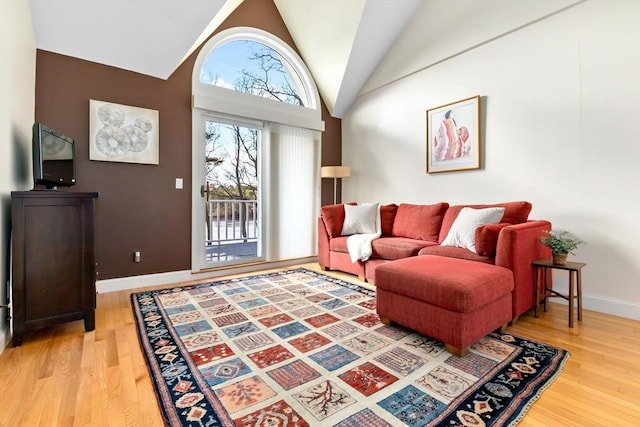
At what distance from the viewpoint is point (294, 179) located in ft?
14.5

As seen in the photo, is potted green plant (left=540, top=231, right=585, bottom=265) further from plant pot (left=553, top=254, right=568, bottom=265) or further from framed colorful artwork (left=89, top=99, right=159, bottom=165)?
framed colorful artwork (left=89, top=99, right=159, bottom=165)

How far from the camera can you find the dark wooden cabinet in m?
1.87

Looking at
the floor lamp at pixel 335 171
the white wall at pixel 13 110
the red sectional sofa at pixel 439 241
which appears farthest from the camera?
the floor lamp at pixel 335 171

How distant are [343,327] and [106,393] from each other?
139 cm

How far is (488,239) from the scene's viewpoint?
232cm

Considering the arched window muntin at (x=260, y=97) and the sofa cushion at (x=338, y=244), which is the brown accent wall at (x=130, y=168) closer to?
the arched window muntin at (x=260, y=97)

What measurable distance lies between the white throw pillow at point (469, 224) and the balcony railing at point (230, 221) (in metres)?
2.83

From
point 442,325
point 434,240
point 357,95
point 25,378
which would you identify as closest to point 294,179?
point 357,95

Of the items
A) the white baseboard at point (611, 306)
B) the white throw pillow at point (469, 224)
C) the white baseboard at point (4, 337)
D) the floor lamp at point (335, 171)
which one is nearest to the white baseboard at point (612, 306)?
the white baseboard at point (611, 306)

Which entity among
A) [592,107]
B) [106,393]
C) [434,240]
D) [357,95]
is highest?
[357,95]

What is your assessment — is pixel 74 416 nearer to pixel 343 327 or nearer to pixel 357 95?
pixel 343 327

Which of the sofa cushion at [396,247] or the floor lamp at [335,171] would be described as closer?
the sofa cushion at [396,247]

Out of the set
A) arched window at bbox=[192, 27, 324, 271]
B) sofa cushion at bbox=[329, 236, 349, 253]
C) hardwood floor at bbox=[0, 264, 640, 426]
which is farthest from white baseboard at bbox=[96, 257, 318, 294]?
sofa cushion at bbox=[329, 236, 349, 253]

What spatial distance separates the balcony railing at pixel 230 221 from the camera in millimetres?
4551
